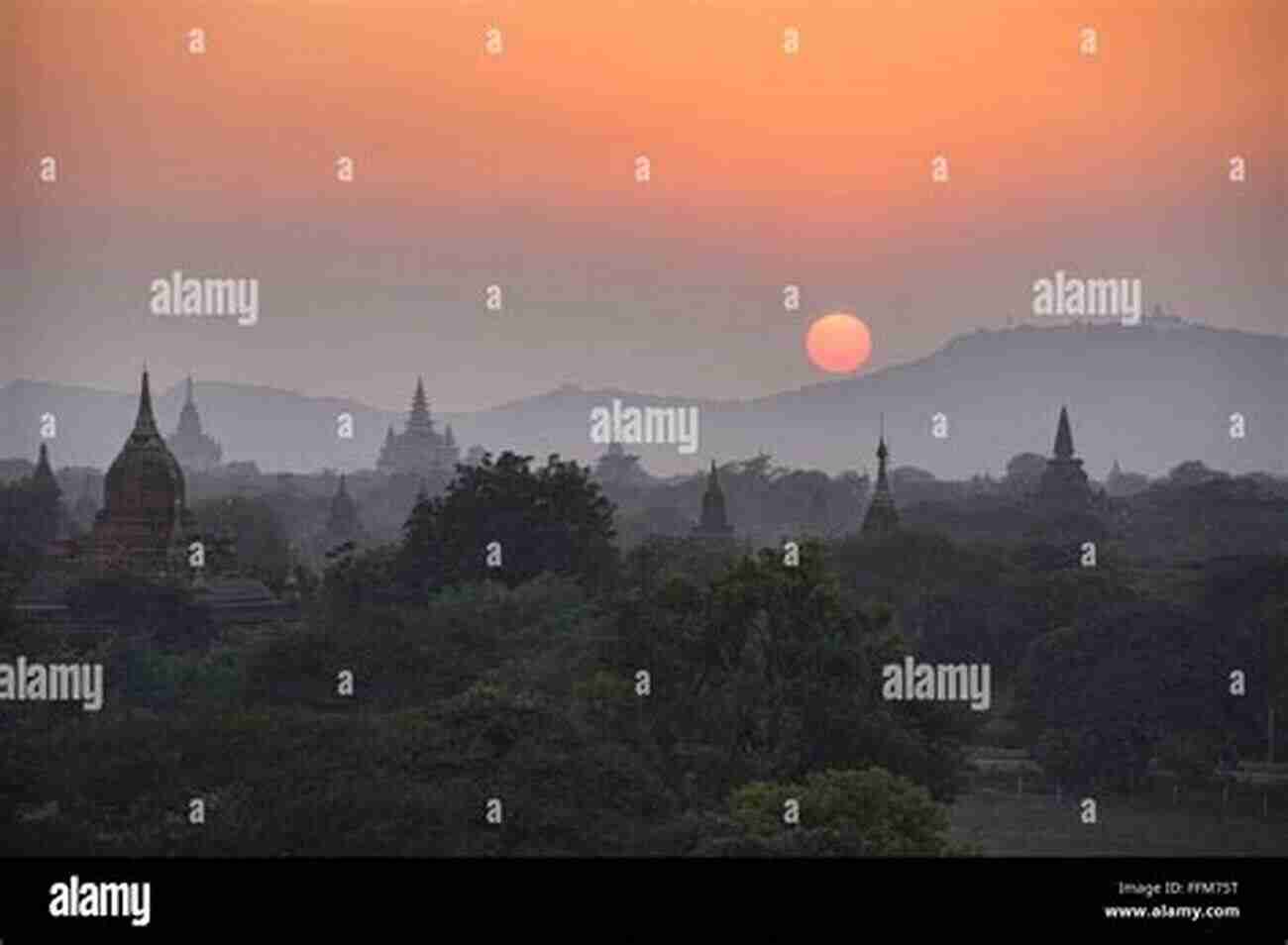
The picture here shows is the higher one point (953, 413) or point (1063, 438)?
point (953, 413)

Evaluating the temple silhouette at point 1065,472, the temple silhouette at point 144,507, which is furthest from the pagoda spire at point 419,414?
the temple silhouette at point 1065,472

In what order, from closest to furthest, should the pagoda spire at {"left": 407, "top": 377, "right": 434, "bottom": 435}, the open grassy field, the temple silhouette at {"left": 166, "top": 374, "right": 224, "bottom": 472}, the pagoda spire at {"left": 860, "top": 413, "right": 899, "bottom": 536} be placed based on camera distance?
the open grassy field
the temple silhouette at {"left": 166, "top": 374, "right": 224, "bottom": 472}
the pagoda spire at {"left": 407, "top": 377, "right": 434, "bottom": 435}
the pagoda spire at {"left": 860, "top": 413, "right": 899, "bottom": 536}

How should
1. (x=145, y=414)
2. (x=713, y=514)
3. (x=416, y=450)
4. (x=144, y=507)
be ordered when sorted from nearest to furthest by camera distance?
(x=145, y=414), (x=144, y=507), (x=416, y=450), (x=713, y=514)

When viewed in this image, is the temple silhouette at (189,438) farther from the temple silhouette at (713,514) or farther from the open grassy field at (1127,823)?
the open grassy field at (1127,823)

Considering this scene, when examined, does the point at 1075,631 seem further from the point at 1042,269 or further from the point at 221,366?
the point at 221,366

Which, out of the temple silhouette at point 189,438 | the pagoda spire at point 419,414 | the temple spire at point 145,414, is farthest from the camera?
the pagoda spire at point 419,414

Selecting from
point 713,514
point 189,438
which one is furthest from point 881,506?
point 189,438

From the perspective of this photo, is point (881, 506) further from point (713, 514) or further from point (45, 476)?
point (45, 476)

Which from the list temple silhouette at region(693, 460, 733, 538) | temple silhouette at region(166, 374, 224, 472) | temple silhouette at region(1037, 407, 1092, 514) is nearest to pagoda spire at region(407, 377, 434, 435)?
temple silhouette at region(166, 374, 224, 472)

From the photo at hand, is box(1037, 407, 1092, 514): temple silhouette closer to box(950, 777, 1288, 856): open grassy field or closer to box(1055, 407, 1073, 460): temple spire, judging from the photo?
box(1055, 407, 1073, 460): temple spire
